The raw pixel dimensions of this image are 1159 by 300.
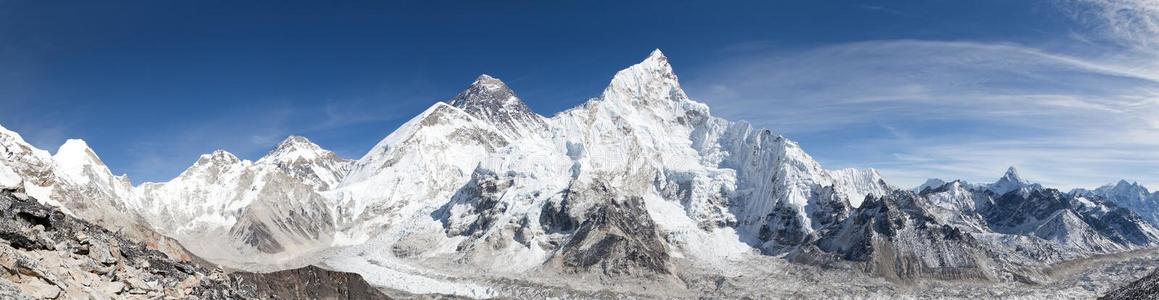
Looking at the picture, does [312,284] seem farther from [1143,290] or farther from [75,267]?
[1143,290]

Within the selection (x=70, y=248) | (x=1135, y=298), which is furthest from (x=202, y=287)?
(x=1135, y=298)

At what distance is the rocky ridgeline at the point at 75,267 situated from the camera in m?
43.6

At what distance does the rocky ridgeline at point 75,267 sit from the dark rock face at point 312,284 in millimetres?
84137

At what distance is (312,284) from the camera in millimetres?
162250

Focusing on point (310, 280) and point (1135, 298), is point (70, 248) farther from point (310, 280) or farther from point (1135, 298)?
point (1135, 298)

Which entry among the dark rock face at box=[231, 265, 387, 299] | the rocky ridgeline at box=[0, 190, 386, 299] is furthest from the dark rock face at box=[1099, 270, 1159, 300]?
the dark rock face at box=[231, 265, 387, 299]

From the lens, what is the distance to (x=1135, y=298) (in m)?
107

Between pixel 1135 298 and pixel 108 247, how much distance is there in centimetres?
13045

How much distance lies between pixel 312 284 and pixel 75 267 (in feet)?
384

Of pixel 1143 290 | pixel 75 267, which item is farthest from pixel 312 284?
pixel 1143 290


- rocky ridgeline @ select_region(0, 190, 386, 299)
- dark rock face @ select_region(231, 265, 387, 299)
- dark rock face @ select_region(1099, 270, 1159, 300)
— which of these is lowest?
dark rock face @ select_region(1099, 270, 1159, 300)

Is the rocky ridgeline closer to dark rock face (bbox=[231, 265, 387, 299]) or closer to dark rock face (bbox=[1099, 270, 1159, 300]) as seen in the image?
dark rock face (bbox=[231, 265, 387, 299])

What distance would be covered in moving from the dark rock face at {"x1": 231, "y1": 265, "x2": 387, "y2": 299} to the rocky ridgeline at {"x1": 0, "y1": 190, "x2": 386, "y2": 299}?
84.1m

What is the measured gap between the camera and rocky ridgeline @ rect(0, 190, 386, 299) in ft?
143
